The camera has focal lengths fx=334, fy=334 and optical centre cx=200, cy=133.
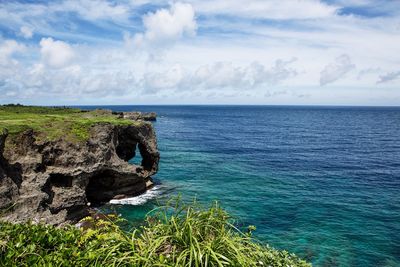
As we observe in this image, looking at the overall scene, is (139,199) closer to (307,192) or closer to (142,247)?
(307,192)

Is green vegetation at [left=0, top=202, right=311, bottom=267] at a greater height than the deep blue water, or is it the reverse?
green vegetation at [left=0, top=202, right=311, bottom=267]

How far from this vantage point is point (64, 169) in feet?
103

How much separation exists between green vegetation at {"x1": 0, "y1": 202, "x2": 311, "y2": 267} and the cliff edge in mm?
16141

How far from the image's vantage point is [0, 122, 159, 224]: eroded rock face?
25562 millimetres

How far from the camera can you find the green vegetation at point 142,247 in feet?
22.2

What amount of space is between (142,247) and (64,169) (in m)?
26.6

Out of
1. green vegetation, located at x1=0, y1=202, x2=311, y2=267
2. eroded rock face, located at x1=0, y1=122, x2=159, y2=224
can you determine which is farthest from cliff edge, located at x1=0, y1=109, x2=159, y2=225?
green vegetation, located at x1=0, y1=202, x2=311, y2=267

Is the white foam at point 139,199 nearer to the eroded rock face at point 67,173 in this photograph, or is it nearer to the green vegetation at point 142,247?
the eroded rock face at point 67,173

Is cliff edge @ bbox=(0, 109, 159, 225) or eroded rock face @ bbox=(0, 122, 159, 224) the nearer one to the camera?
eroded rock face @ bbox=(0, 122, 159, 224)

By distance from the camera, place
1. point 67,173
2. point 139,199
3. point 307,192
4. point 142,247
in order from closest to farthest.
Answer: point 142,247
point 67,173
point 139,199
point 307,192

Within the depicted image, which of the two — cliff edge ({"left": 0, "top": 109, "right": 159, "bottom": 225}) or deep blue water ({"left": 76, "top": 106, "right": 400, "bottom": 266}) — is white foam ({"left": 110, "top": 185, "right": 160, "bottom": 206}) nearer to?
cliff edge ({"left": 0, "top": 109, "right": 159, "bottom": 225})

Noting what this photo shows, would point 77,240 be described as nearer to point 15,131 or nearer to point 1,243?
point 1,243

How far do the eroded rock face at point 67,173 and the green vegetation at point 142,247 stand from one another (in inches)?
683

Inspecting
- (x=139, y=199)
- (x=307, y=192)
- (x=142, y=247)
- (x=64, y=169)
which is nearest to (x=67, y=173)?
(x=64, y=169)
